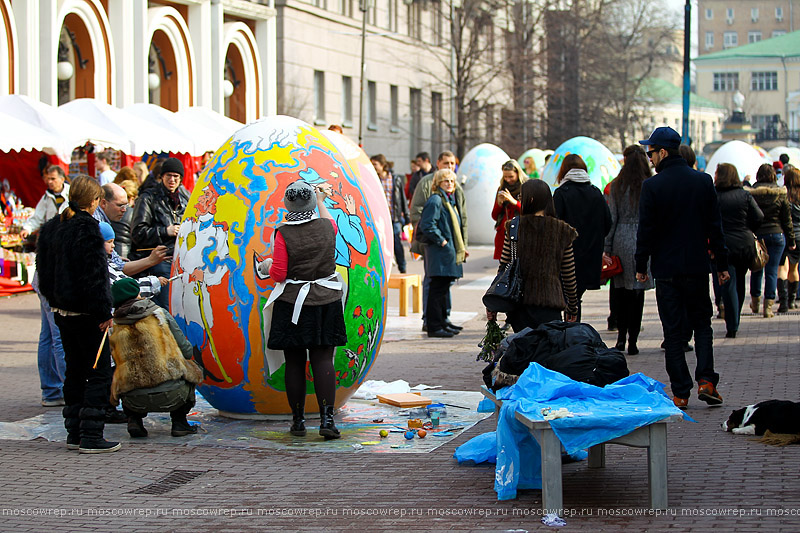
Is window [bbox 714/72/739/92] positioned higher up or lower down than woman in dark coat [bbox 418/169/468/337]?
higher up

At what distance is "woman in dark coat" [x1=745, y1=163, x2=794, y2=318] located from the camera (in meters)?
14.0

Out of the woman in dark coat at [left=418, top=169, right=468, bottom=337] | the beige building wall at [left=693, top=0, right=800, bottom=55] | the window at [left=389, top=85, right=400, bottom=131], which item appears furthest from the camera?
the beige building wall at [left=693, top=0, right=800, bottom=55]

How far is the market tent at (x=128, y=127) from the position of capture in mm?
19406

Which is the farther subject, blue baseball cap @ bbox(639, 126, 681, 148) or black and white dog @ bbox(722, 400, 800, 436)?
blue baseball cap @ bbox(639, 126, 681, 148)

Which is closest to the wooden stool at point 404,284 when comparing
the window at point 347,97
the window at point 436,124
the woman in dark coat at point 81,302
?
the woman in dark coat at point 81,302

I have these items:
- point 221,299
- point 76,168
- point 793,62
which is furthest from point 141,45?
point 793,62

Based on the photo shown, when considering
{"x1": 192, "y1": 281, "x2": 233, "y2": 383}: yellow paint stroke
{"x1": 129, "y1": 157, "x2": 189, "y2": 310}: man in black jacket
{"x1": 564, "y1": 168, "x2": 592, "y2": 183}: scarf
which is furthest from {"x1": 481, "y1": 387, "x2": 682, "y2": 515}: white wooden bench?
{"x1": 564, "y1": 168, "x2": 592, "y2": 183}: scarf

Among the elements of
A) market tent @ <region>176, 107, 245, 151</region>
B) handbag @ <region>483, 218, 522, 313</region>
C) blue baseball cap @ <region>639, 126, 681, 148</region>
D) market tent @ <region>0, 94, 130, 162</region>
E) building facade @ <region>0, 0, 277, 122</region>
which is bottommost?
handbag @ <region>483, 218, 522, 313</region>

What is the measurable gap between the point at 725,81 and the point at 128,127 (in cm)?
10387

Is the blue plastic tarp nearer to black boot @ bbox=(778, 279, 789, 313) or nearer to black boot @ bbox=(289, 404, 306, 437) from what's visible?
black boot @ bbox=(289, 404, 306, 437)

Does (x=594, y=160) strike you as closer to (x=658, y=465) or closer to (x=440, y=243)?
(x=440, y=243)

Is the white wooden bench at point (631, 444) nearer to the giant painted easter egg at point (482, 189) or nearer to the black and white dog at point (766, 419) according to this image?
the black and white dog at point (766, 419)

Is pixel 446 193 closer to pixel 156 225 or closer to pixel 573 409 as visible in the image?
pixel 156 225

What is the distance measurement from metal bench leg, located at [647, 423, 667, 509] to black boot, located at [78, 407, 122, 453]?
145 inches
